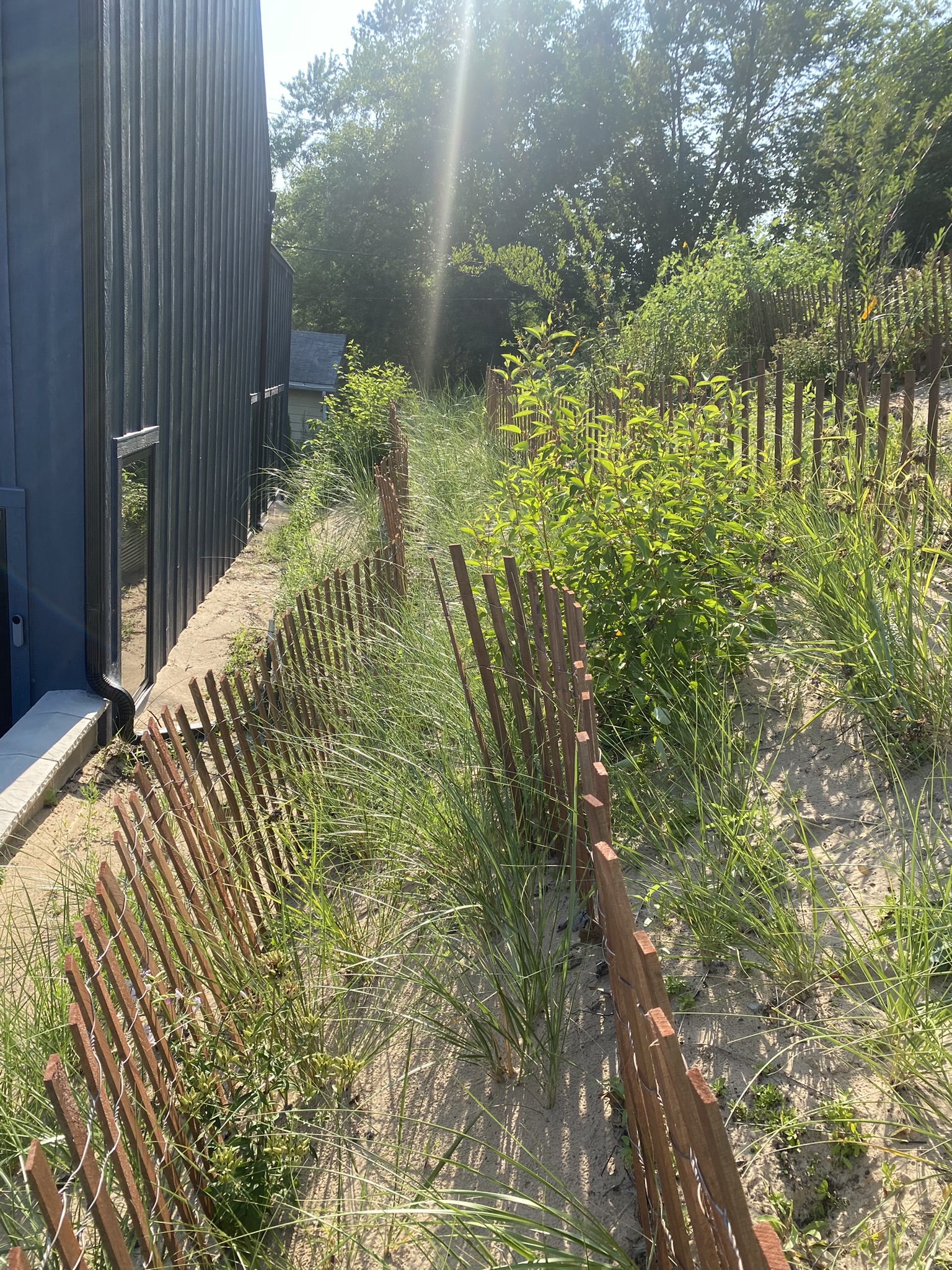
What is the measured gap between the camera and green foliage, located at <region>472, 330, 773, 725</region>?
3.48m

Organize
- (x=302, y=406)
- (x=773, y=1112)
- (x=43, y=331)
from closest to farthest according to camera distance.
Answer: (x=773, y=1112)
(x=43, y=331)
(x=302, y=406)

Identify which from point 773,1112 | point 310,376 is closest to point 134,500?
point 773,1112

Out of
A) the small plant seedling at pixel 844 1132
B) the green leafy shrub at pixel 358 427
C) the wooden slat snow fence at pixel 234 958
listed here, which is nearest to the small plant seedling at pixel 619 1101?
the wooden slat snow fence at pixel 234 958

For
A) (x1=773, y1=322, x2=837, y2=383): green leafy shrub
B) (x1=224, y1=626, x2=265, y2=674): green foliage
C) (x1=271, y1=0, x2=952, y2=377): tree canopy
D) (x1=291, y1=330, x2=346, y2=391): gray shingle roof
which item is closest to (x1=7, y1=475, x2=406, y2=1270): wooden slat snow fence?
(x1=224, y1=626, x2=265, y2=674): green foliage

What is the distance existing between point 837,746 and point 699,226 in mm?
29957

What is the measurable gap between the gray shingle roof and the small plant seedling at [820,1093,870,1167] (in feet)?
62.0

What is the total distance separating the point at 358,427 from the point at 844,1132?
12.4 meters

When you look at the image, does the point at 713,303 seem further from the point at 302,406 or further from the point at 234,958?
the point at 234,958

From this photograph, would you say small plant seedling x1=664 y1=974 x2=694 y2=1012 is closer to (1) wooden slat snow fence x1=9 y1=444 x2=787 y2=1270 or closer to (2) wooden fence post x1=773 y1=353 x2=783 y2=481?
(1) wooden slat snow fence x1=9 y1=444 x2=787 y2=1270

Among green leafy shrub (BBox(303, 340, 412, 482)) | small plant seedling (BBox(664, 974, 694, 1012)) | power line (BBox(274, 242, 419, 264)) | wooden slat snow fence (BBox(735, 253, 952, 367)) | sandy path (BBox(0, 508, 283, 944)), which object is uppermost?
power line (BBox(274, 242, 419, 264))

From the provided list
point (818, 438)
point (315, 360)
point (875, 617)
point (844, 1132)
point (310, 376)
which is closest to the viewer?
point (844, 1132)

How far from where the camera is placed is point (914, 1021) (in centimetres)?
207

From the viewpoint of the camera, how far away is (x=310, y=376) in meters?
20.5

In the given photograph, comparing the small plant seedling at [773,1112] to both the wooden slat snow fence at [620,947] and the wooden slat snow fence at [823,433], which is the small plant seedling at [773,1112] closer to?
the wooden slat snow fence at [620,947]
